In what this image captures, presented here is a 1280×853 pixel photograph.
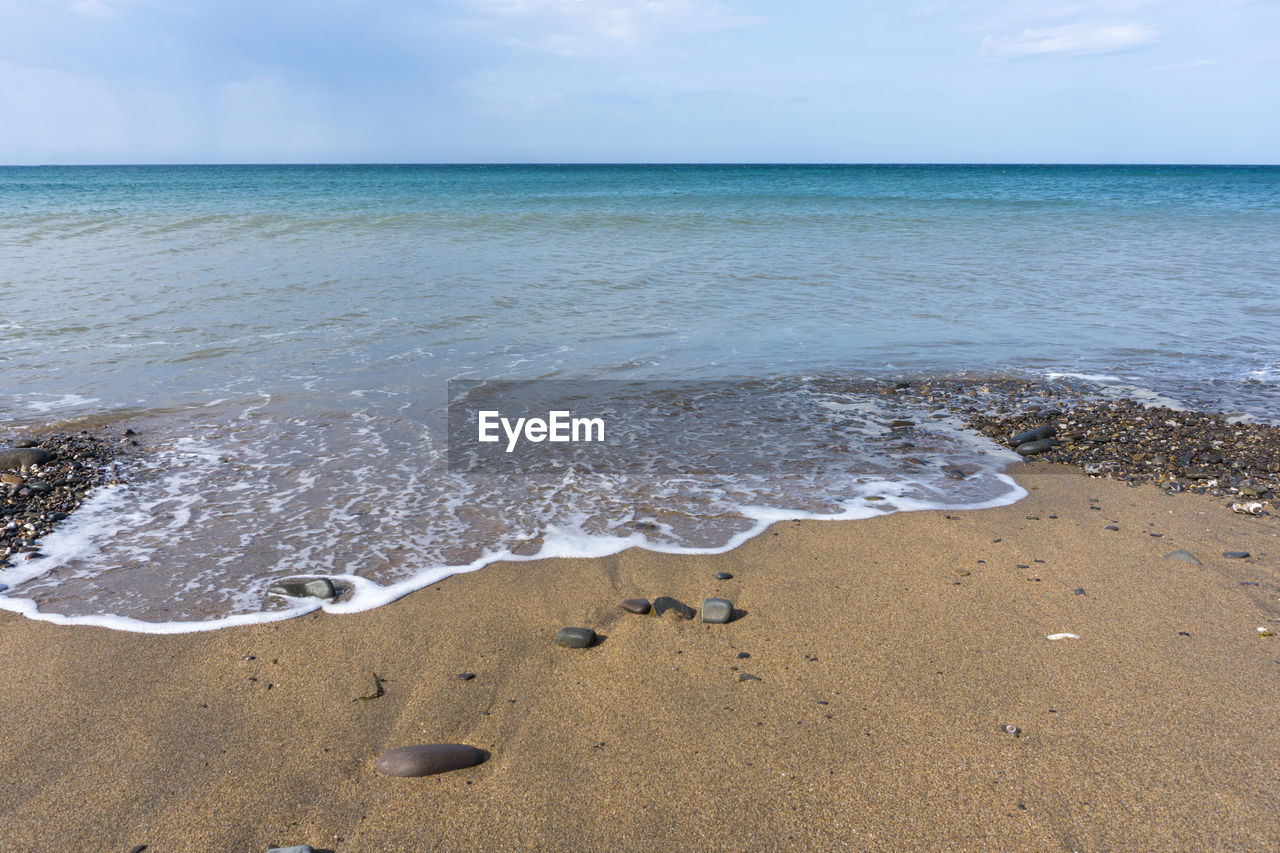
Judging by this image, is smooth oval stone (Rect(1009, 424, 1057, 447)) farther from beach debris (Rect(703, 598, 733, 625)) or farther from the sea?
beach debris (Rect(703, 598, 733, 625))

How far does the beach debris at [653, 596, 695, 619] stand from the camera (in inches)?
137

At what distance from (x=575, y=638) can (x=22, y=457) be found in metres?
4.63

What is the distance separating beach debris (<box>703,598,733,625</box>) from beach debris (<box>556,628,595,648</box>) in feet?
1.82

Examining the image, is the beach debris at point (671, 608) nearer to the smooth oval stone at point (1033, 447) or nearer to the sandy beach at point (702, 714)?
the sandy beach at point (702, 714)

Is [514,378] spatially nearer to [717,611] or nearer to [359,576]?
[359,576]

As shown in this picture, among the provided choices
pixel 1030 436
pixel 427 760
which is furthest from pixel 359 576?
pixel 1030 436

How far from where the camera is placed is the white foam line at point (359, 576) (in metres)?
3.43

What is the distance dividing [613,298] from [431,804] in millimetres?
9892

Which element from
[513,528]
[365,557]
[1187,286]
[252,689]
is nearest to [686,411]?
[513,528]

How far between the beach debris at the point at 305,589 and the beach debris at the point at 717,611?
1857 mm

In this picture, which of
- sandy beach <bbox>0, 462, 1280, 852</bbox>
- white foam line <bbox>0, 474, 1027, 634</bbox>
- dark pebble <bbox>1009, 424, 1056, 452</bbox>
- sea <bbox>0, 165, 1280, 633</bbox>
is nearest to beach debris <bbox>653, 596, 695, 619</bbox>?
sandy beach <bbox>0, 462, 1280, 852</bbox>

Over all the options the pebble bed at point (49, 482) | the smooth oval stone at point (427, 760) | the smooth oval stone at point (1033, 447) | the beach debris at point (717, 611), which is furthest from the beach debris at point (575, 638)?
the smooth oval stone at point (1033, 447)

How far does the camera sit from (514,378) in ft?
25.3

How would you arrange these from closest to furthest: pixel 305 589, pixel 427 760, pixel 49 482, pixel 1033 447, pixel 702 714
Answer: pixel 427 760, pixel 702 714, pixel 305 589, pixel 49 482, pixel 1033 447
